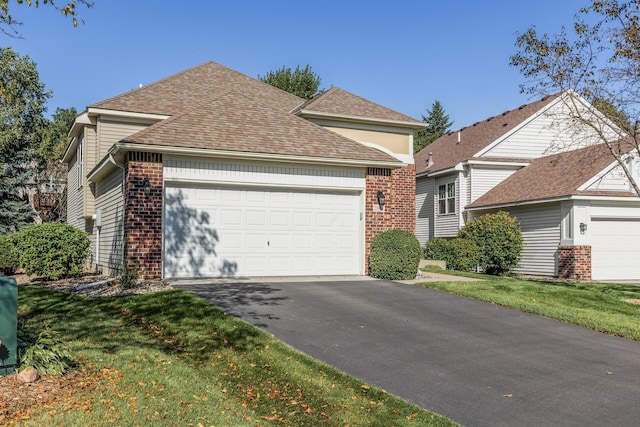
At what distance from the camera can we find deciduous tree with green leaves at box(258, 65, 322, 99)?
43.4 m

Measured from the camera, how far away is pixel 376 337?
28.1 feet

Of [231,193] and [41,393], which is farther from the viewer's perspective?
[231,193]

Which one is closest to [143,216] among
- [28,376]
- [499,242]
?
[28,376]

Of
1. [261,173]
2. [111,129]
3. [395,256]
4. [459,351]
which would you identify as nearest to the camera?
[459,351]

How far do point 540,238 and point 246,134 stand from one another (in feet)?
41.1

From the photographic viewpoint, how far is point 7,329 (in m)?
5.84

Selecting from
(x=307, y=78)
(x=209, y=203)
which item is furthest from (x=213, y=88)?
(x=307, y=78)

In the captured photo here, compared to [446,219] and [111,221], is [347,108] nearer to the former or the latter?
[446,219]

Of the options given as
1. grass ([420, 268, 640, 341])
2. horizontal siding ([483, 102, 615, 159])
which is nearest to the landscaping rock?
grass ([420, 268, 640, 341])

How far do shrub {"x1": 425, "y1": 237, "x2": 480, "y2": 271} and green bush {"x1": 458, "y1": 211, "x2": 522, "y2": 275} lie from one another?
297 millimetres

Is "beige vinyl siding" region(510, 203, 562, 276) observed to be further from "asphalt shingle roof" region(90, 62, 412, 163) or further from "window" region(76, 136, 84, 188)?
"window" region(76, 136, 84, 188)

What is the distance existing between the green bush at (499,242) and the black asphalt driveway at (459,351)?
942 cm

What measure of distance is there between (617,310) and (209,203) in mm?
9702

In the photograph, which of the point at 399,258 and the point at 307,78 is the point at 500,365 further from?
the point at 307,78
